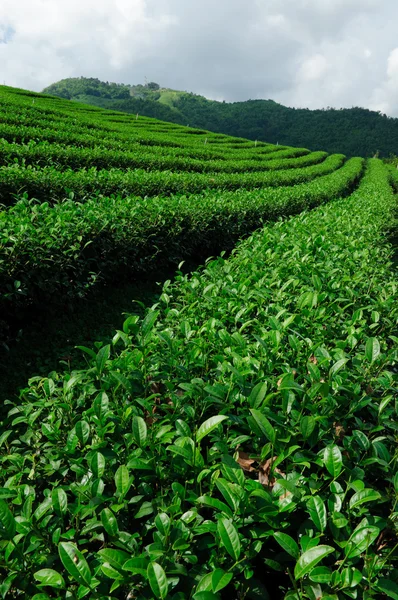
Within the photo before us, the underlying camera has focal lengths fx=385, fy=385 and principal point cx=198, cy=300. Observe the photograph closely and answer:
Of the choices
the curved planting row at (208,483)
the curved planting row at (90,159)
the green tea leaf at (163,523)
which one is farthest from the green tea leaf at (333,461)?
the curved planting row at (90,159)

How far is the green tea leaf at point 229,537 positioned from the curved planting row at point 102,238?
320cm

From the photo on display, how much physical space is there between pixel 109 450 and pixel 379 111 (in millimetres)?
125424

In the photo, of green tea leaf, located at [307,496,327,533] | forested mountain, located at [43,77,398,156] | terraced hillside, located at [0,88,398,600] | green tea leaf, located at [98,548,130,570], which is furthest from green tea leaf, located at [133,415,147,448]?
forested mountain, located at [43,77,398,156]

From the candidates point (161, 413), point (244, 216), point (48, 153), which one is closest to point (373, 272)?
point (161, 413)

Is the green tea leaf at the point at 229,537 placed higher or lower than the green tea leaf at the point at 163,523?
higher

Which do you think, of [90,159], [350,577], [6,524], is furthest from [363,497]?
[90,159]

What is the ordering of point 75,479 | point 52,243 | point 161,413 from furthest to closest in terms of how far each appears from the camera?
point 52,243, point 161,413, point 75,479

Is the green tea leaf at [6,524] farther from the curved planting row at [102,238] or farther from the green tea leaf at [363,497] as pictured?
the curved planting row at [102,238]

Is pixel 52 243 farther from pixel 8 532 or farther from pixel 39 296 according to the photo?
pixel 8 532

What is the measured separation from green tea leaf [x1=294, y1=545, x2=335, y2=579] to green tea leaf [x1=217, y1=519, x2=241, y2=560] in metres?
0.17

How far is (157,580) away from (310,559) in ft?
1.38

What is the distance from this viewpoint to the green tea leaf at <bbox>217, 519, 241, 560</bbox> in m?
1.05

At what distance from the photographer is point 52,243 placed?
13.5 feet

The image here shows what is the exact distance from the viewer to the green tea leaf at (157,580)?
962 mm
